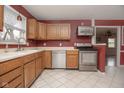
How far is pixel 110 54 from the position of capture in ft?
40.2

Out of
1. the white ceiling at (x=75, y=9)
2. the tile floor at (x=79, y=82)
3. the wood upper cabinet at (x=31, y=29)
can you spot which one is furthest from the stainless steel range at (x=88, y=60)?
the wood upper cabinet at (x=31, y=29)

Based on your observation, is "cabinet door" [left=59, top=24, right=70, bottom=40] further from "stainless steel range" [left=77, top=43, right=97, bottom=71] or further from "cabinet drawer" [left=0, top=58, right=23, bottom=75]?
"cabinet drawer" [left=0, top=58, right=23, bottom=75]

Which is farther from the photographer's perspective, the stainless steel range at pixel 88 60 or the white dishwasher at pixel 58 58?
the white dishwasher at pixel 58 58

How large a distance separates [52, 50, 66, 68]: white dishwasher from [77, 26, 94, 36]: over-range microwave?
1.08 m

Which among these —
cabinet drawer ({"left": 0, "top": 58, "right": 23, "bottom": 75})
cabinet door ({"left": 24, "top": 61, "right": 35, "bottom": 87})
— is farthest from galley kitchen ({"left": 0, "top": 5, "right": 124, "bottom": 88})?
cabinet drawer ({"left": 0, "top": 58, "right": 23, "bottom": 75})

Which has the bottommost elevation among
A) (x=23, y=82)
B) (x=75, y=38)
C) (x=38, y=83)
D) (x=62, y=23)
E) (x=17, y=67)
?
(x=38, y=83)

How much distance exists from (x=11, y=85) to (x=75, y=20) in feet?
14.7

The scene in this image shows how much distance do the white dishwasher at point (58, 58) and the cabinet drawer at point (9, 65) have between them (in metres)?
2.92

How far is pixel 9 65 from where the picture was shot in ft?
6.20

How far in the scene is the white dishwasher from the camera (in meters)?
5.21

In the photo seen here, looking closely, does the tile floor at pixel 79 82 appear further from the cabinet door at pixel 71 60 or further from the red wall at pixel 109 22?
the red wall at pixel 109 22

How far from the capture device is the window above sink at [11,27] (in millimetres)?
2991
